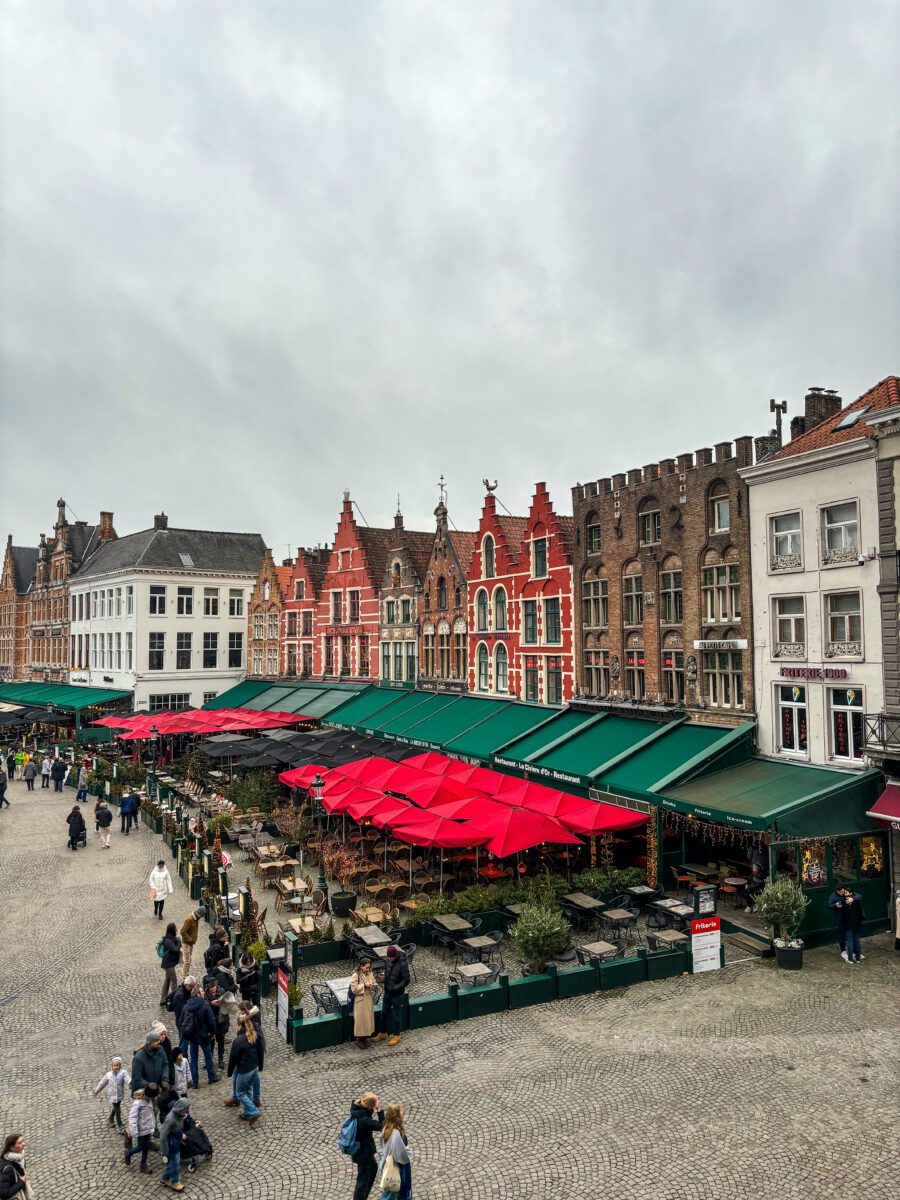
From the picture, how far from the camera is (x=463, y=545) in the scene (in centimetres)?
3703

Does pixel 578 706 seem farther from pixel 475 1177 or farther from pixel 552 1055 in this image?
pixel 475 1177

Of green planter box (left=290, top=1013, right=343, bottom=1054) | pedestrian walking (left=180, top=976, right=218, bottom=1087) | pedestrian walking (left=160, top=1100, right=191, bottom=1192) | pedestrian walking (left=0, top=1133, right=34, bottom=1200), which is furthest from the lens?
green planter box (left=290, top=1013, right=343, bottom=1054)

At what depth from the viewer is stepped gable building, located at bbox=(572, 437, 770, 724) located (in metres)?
21.9

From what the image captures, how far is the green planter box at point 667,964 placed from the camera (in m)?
14.9

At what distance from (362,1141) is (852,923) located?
1163cm

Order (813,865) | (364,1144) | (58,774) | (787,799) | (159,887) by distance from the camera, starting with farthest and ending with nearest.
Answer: (58,774)
(159,887)
(787,799)
(813,865)
(364,1144)

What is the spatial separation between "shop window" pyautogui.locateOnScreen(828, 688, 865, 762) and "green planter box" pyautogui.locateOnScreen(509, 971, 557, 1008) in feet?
31.1

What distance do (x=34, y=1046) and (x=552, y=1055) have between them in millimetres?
8172

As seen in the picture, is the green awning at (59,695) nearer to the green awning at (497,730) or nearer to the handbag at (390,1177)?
the green awning at (497,730)

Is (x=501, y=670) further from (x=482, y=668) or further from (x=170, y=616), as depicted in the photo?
(x=170, y=616)

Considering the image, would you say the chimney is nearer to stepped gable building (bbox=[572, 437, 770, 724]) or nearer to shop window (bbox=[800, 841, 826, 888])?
stepped gable building (bbox=[572, 437, 770, 724])

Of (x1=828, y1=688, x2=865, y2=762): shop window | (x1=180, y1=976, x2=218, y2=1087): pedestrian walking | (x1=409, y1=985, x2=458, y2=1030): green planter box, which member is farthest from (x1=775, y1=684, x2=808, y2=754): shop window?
(x1=180, y1=976, x2=218, y2=1087): pedestrian walking

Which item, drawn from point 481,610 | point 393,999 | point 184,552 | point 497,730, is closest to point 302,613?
point 184,552

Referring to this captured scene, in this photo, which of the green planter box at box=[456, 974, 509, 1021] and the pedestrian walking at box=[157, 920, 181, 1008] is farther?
the pedestrian walking at box=[157, 920, 181, 1008]
